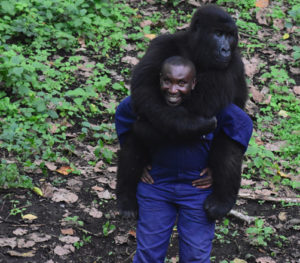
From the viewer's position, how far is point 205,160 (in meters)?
3.60

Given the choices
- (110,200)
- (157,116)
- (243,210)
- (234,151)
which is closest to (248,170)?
(243,210)

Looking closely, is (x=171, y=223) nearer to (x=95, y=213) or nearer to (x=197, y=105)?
(x=197, y=105)

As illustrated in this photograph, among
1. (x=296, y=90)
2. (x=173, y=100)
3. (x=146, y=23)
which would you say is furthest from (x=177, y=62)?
(x=146, y=23)

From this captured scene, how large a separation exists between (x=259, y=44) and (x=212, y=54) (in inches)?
189

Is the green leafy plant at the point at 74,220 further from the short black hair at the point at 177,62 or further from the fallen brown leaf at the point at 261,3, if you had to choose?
the fallen brown leaf at the point at 261,3

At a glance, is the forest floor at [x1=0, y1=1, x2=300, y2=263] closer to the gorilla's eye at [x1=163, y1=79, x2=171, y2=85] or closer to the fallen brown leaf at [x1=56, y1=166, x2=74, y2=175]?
the fallen brown leaf at [x1=56, y1=166, x2=74, y2=175]

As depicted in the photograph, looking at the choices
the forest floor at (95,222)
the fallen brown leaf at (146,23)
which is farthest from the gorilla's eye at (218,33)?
the fallen brown leaf at (146,23)

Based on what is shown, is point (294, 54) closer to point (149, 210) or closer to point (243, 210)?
point (243, 210)

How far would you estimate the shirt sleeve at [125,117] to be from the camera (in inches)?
145

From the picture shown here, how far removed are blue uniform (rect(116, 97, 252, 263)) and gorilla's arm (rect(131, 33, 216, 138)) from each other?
0.50ft

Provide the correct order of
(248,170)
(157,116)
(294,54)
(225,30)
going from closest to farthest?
(157,116), (225,30), (248,170), (294,54)

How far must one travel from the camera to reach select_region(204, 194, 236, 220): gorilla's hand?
11.5 ft

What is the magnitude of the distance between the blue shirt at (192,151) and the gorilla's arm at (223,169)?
0.06 m

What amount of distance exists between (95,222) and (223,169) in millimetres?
1683
